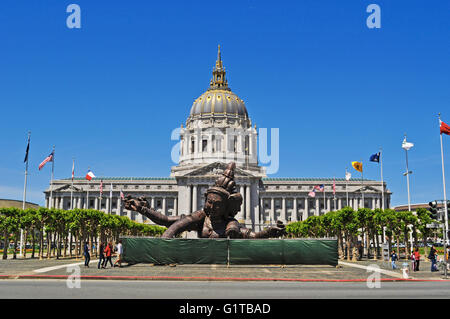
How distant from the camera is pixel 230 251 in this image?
3481 cm

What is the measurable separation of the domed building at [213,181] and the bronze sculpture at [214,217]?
3105 inches

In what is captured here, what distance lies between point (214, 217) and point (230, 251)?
15.1 ft

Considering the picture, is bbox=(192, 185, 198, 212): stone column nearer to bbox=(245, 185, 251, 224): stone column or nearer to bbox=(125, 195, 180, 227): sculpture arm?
bbox=(245, 185, 251, 224): stone column

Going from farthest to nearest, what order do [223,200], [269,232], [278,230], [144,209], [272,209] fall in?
1. [272,209]
2. [144,209]
3. [223,200]
4. [269,232]
5. [278,230]

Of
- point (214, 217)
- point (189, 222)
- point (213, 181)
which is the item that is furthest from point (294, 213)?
point (214, 217)

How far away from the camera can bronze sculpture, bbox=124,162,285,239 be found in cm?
3819

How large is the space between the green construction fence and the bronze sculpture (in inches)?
92.4

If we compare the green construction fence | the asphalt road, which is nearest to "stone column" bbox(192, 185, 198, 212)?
the green construction fence

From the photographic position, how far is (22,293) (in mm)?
17938

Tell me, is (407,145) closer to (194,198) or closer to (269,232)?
(269,232)

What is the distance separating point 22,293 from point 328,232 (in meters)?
57.3
